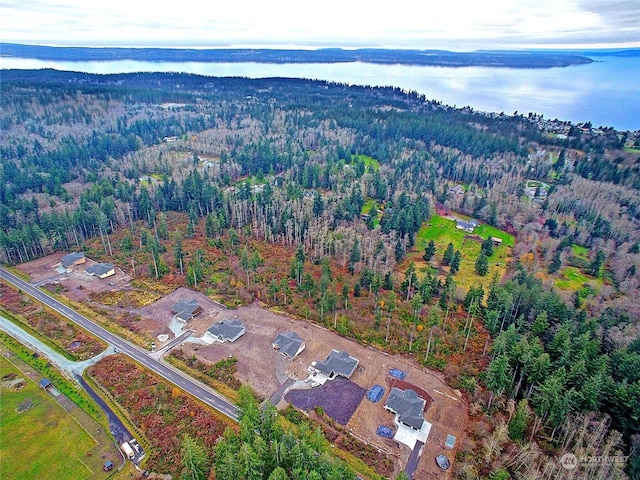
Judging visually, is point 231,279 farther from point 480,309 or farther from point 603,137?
point 603,137

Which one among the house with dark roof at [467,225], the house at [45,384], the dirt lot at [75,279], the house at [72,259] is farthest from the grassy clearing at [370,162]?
the house at [45,384]

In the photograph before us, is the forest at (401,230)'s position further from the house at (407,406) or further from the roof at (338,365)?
the roof at (338,365)

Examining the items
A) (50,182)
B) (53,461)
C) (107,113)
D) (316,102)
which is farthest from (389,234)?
(107,113)

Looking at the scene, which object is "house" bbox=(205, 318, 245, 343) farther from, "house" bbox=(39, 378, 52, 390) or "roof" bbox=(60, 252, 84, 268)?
"roof" bbox=(60, 252, 84, 268)

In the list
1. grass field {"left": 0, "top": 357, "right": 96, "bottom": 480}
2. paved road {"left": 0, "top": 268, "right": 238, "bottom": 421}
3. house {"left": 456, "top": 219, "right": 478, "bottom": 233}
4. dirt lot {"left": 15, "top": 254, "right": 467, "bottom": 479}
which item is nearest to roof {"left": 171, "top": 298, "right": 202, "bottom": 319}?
dirt lot {"left": 15, "top": 254, "right": 467, "bottom": 479}

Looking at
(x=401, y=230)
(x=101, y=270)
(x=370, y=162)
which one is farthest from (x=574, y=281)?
(x=101, y=270)

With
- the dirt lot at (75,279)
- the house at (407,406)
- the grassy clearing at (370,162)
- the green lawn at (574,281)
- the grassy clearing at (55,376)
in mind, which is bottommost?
the green lawn at (574,281)
